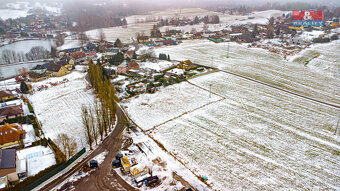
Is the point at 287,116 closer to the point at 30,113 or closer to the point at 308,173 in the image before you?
the point at 308,173

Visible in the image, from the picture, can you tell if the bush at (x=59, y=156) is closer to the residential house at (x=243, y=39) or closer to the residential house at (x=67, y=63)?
the residential house at (x=67, y=63)

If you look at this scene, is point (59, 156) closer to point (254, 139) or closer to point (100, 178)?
point (100, 178)

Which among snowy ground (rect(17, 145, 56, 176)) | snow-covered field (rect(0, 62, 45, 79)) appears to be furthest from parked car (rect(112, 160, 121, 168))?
snow-covered field (rect(0, 62, 45, 79))

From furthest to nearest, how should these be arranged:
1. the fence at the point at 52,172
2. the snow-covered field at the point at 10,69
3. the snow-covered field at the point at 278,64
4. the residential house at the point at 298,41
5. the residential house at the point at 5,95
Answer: the residential house at the point at 298,41
the snow-covered field at the point at 10,69
the snow-covered field at the point at 278,64
the residential house at the point at 5,95
the fence at the point at 52,172

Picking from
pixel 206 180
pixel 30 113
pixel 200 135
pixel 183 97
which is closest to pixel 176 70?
pixel 183 97

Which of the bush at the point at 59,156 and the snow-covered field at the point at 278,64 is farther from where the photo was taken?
the snow-covered field at the point at 278,64

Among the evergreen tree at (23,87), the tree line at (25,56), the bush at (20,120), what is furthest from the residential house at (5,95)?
the tree line at (25,56)

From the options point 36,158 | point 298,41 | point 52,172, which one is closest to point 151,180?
point 52,172

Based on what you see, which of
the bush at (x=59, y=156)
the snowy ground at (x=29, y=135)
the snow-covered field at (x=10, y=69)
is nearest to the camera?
the bush at (x=59, y=156)
